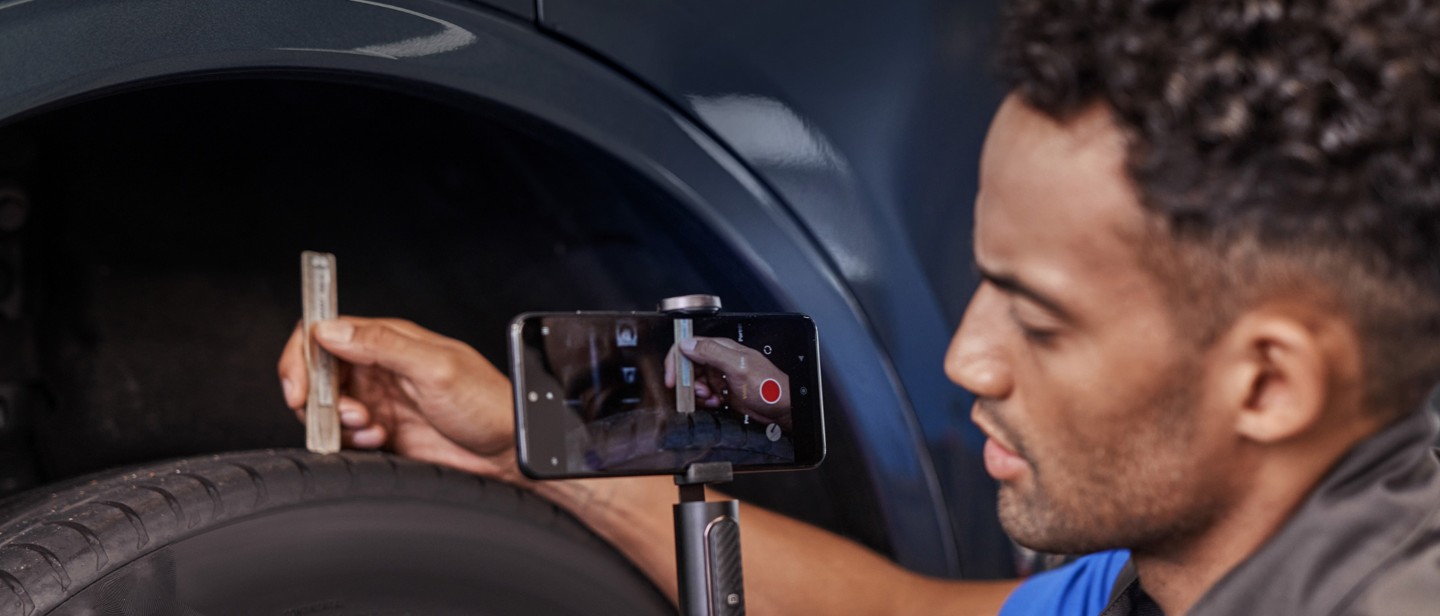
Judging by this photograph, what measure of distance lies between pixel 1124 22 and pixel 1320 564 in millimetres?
335

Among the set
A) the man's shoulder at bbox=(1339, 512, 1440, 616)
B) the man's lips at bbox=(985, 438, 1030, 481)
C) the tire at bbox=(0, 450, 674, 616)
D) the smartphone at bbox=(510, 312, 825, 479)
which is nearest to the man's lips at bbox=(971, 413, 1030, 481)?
the man's lips at bbox=(985, 438, 1030, 481)

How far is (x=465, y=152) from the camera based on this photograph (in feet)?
4.00

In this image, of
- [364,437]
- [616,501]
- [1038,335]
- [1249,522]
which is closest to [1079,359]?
[1038,335]

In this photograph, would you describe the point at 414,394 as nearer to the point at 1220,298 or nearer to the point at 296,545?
the point at 296,545

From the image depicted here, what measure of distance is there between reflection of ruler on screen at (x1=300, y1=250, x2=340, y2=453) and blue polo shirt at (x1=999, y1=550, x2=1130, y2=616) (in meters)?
0.57

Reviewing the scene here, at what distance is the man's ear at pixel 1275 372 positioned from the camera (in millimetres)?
778

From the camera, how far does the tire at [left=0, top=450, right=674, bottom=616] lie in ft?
2.82

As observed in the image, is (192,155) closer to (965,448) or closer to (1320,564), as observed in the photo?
(965,448)

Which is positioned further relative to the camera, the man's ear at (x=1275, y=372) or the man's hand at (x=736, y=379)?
the man's hand at (x=736, y=379)

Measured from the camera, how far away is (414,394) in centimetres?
109

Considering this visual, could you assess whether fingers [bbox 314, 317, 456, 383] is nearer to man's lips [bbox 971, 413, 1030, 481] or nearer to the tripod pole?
the tripod pole

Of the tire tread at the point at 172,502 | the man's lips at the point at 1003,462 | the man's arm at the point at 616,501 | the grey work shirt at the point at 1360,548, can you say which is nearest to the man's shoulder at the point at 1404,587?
the grey work shirt at the point at 1360,548

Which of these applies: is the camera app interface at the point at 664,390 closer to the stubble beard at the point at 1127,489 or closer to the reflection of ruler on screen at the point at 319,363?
the stubble beard at the point at 1127,489

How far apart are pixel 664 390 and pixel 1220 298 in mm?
345
